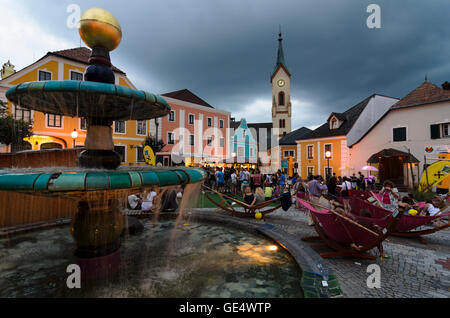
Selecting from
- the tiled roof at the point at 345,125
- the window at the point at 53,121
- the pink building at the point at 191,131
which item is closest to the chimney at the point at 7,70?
the window at the point at 53,121

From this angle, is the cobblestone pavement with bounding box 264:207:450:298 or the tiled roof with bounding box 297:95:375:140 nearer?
the cobblestone pavement with bounding box 264:207:450:298

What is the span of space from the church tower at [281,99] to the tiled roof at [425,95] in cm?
3266

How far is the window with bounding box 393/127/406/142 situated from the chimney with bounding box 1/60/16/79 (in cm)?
3863

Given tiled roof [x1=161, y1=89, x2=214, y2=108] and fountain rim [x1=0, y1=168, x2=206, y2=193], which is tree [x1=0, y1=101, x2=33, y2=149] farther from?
tiled roof [x1=161, y1=89, x2=214, y2=108]

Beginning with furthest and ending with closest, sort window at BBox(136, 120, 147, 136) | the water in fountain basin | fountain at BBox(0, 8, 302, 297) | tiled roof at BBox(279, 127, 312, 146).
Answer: tiled roof at BBox(279, 127, 312, 146)
window at BBox(136, 120, 147, 136)
the water in fountain basin
fountain at BBox(0, 8, 302, 297)

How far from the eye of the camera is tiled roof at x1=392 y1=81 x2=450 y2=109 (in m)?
18.8

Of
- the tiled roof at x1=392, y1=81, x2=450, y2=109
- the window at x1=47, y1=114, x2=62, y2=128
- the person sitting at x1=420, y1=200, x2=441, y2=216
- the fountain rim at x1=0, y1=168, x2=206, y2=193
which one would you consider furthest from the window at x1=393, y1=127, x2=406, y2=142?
the window at x1=47, y1=114, x2=62, y2=128

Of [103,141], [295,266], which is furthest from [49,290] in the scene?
[295,266]

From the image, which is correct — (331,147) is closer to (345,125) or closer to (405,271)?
(345,125)

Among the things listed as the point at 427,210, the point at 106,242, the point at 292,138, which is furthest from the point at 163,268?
the point at 292,138

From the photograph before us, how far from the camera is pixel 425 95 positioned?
20.0 m

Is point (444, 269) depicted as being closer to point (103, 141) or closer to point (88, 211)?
point (88, 211)

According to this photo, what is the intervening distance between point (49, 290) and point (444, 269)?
7196mm
